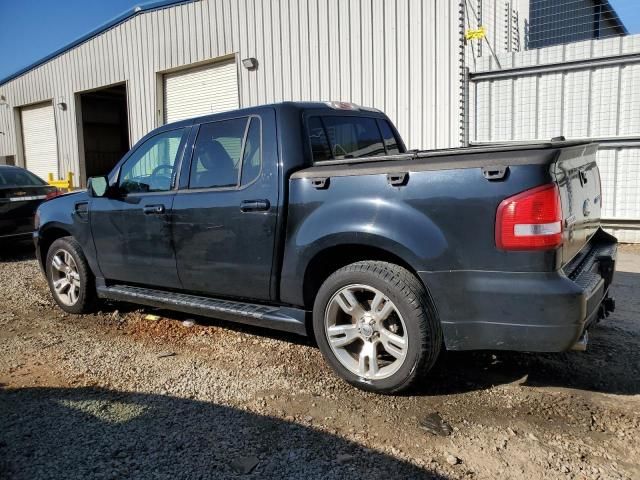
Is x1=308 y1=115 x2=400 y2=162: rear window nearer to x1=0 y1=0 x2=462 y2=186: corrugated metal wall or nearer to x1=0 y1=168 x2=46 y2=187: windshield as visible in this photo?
x1=0 y1=0 x2=462 y2=186: corrugated metal wall

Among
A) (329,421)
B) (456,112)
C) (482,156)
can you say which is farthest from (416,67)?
(329,421)

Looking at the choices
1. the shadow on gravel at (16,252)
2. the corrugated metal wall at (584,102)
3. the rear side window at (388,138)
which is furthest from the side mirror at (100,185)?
the corrugated metal wall at (584,102)

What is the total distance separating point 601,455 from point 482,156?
160 cm

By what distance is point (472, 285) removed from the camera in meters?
2.95

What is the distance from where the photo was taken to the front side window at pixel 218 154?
13.2 ft

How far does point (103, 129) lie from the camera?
21.9 m

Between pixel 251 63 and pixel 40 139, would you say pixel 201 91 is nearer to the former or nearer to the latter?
pixel 251 63

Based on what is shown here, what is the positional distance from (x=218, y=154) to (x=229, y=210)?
0.54 m

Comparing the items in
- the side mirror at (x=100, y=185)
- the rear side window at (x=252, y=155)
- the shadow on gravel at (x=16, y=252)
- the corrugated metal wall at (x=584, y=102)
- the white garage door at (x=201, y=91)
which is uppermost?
the white garage door at (x=201, y=91)

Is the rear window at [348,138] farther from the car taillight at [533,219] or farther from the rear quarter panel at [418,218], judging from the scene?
the car taillight at [533,219]

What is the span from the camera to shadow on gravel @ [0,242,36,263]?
8.49 m

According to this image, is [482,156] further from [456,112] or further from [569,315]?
[456,112]

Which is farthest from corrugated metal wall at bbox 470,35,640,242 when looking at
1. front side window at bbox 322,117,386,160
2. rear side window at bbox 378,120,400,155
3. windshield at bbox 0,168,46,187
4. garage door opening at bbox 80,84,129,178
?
garage door opening at bbox 80,84,129,178

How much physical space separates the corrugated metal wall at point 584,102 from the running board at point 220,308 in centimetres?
661
